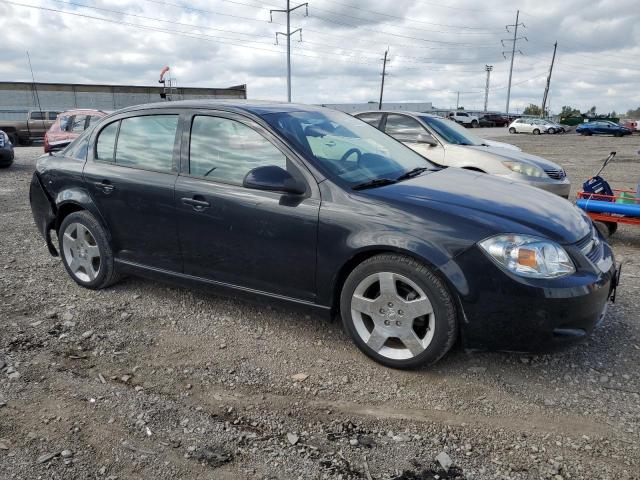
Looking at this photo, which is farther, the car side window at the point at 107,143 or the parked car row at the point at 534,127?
the parked car row at the point at 534,127

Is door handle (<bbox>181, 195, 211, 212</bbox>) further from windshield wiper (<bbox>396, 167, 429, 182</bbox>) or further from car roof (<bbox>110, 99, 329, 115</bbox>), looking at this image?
windshield wiper (<bbox>396, 167, 429, 182</bbox>)

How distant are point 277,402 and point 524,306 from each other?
1.44 metres

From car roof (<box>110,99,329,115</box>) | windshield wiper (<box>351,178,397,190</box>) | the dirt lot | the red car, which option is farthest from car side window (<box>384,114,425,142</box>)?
the red car

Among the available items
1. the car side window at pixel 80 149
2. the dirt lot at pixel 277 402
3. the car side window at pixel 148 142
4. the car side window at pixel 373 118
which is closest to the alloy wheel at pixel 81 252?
the dirt lot at pixel 277 402

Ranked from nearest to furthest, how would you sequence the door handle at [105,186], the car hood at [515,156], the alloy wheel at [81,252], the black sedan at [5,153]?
the door handle at [105,186]
the alloy wheel at [81,252]
the car hood at [515,156]
the black sedan at [5,153]

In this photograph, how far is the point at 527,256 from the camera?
277 cm

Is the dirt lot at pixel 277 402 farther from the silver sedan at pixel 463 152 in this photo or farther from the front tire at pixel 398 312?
the silver sedan at pixel 463 152

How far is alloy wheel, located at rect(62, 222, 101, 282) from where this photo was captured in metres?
4.36

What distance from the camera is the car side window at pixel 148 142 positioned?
3836mm

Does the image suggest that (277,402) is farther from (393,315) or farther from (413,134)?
(413,134)

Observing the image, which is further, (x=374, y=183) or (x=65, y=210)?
(x=65, y=210)

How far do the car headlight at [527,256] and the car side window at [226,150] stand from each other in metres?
1.41

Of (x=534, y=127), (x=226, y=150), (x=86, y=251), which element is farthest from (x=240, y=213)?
(x=534, y=127)

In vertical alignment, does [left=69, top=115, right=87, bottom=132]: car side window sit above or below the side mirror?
below
